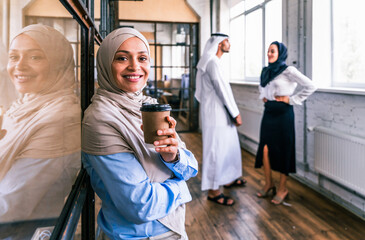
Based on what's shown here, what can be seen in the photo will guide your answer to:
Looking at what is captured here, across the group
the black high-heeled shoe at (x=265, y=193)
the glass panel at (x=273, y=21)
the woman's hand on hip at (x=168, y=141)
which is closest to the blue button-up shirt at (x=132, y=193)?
the woman's hand on hip at (x=168, y=141)

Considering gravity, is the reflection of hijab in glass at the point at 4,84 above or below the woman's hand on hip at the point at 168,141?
above

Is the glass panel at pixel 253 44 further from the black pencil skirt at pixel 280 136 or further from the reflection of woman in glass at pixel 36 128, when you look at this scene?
the reflection of woman in glass at pixel 36 128

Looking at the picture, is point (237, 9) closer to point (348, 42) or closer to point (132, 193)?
point (348, 42)

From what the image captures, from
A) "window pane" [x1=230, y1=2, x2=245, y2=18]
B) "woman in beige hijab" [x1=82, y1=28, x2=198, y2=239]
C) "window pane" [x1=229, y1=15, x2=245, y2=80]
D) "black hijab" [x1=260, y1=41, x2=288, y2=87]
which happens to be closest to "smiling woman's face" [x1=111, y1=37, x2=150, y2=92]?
"woman in beige hijab" [x1=82, y1=28, x2=198, y2=239]

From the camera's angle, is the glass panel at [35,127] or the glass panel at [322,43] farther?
the glass panel at [322,43]

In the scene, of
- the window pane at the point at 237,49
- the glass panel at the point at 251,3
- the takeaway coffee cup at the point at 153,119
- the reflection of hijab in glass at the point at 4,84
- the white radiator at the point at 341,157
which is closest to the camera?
the reflection of hijab in glass at the point at 4,84

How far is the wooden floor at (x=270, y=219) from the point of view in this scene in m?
2.18

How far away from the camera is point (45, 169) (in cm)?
51

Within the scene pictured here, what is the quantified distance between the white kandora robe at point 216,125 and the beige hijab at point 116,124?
1.91m

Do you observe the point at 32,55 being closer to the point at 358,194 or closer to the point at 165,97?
the point at 358,194

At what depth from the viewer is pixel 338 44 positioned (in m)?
3.04

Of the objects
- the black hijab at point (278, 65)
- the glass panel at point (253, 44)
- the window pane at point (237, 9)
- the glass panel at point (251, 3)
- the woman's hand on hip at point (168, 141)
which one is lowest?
the woman's hand on hip at point (168, 141)

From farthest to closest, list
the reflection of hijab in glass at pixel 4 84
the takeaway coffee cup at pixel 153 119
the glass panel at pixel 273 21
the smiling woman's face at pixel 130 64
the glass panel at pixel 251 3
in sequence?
1. the glass panel at pixel 251 3
2. the glass panel at pixel 273 21
3. the smiling woman's face at pixel 130 64
4. the takeaway coffee cup at pixel 153 119
5. the reflection of hijab in glass at pixel 4 84

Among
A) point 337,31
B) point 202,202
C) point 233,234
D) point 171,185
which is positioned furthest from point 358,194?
point 171,185
